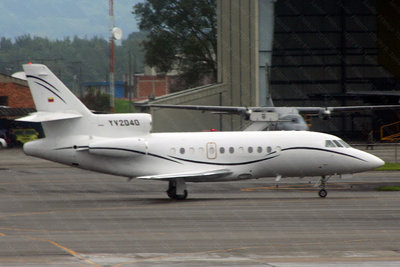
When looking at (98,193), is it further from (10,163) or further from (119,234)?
(10,163)

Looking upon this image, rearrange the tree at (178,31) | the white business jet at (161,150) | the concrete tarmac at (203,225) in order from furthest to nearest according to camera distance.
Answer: the tree at (178,31), the white business jet at (161,150), the concrete tarmac at (203,225)

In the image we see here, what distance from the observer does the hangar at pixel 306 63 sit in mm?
60156

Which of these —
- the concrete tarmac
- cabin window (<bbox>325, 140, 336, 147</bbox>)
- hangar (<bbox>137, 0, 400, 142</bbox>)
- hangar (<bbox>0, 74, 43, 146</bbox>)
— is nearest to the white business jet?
cabin window (<bbox>325, 140, 336, 147</bbox>)

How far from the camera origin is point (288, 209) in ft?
79.5

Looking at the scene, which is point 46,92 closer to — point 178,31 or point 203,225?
point 203,225

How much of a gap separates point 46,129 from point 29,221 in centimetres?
683

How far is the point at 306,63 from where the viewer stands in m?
71.8

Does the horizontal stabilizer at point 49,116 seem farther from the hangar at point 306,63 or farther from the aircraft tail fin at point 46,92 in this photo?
the hangar at point 306,63

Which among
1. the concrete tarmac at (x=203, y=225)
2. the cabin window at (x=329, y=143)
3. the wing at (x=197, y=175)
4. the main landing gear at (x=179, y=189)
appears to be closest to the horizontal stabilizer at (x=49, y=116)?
the concrete tarmac at (x=203, y=225)

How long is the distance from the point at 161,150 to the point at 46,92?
5.07 meters

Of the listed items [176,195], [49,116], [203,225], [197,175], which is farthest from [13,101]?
[203,225]

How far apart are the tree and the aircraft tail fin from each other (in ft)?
208

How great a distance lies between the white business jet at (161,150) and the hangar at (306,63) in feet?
103

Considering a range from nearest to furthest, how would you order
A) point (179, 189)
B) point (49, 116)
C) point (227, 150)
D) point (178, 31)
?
point (49, 116) < point (179, 189) < point (227, 150) < point (178, 31)
